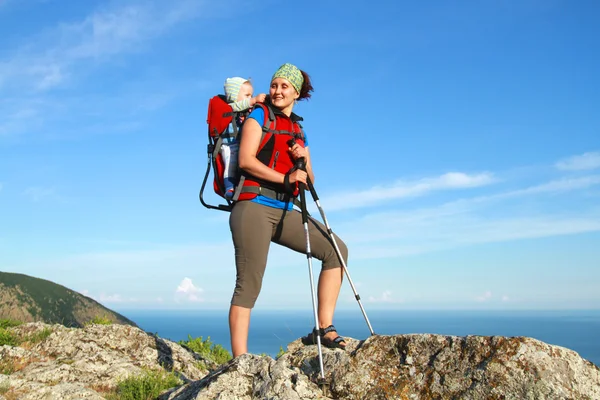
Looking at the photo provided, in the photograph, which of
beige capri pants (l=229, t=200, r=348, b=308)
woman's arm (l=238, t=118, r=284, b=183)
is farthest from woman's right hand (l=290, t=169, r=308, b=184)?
beige capri pants (l=229, t=200, r=348, b=308)

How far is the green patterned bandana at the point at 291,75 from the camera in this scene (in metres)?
6.27

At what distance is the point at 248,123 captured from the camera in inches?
233

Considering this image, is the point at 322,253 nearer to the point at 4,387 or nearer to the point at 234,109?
the point at 234,109

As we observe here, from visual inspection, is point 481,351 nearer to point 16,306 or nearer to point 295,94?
point 295,94

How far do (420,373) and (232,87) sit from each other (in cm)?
401

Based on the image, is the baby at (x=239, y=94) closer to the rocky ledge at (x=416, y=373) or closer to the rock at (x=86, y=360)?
the rocky ledge at (x=416, y=373)

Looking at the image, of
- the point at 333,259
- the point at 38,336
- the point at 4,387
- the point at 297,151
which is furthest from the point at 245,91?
the point at 38,336

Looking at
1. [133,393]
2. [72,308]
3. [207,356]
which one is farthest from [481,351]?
[72,308]

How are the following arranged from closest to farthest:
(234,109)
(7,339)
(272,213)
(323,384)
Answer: (323,384) < (272,213) < (234,109) < (7,339)

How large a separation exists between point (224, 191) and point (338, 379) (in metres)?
2.52

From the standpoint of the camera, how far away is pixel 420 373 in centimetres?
471

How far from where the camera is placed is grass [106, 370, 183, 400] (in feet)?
22.0

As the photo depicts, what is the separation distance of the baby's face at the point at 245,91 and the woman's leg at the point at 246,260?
147 centimetres

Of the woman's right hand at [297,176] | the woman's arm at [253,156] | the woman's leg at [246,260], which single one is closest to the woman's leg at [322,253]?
the woman's leg at [246,260]
